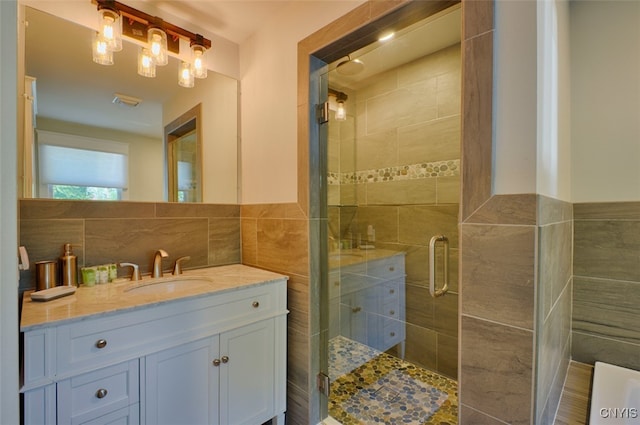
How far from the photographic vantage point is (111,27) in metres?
1.47

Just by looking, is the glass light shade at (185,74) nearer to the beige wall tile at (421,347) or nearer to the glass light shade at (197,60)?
the glass light shade at (197,60)

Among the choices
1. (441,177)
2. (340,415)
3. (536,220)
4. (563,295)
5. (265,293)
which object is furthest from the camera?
(441,177)

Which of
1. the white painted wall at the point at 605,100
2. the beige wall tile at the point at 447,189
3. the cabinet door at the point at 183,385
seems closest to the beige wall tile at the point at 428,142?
the beige wall tile at the point at 447,189

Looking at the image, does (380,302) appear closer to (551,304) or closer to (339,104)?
(551,304)

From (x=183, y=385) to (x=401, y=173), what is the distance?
190cm

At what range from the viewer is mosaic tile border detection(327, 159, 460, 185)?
1857 millimetres

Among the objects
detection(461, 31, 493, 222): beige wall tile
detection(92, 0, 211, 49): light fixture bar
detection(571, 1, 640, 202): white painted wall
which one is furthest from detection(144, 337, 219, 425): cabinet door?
detection(571, 1, 640, 202): white painted wall

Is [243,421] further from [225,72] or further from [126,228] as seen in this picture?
[225,72]

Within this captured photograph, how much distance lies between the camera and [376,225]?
2.32 meters

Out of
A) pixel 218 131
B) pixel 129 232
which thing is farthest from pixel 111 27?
pixel 129 232

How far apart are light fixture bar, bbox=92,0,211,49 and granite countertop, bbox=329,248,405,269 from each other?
5.10 feet

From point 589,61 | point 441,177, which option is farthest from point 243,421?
point 589,61

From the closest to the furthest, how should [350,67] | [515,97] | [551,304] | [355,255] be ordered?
[515,97] → [551,304] → [350,67] → [355,255]

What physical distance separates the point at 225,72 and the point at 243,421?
2086mm
